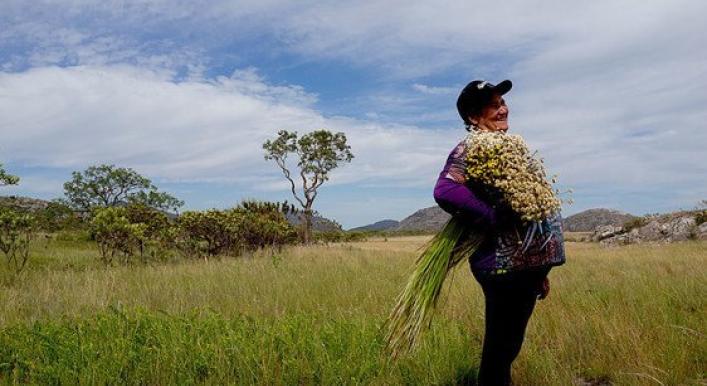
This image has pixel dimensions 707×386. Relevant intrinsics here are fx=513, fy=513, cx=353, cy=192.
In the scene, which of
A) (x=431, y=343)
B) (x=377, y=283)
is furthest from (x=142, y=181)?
(x=431, y=343)

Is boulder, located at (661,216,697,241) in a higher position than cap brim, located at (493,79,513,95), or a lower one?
lower

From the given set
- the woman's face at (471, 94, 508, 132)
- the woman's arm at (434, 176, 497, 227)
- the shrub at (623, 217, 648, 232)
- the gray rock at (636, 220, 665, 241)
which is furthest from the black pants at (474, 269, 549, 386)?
the shrub at (623, 217, 648, 232)

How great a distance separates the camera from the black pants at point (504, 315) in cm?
322

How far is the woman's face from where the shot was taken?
3469 mm

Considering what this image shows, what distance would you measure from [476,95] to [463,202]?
2.56ft

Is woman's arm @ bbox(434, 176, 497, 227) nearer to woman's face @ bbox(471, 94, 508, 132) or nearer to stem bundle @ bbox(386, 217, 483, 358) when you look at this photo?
stem bundle @ bbox(386, 217, 483, 358)

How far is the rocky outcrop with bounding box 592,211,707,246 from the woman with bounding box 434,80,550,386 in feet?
84.2

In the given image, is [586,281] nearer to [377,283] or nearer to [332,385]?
[377,283]

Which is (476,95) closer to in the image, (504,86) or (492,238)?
(504,86)

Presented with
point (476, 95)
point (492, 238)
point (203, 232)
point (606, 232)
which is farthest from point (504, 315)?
point (606, 232)

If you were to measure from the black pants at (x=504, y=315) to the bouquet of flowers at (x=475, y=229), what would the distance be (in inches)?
8.8

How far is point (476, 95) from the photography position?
3471 millimetres

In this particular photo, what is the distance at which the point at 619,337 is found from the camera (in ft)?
16.5

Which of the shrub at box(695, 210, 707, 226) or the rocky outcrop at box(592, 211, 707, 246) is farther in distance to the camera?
the shrub at box(695, 210, 707, 226)
